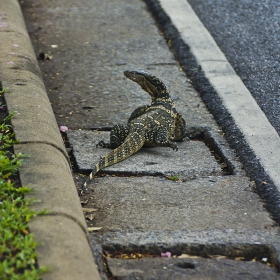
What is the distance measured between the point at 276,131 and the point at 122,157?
1.40 metres

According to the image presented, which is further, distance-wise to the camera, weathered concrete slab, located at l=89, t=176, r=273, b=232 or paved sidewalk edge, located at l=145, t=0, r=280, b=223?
paved sidewalk edge, located at l=145, t=0, r=280, b=223

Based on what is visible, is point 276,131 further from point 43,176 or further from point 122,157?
point 43,176

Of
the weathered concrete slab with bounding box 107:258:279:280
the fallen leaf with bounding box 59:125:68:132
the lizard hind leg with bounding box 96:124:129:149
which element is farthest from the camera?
the fallen leaf with bounding box 59:125:68:132

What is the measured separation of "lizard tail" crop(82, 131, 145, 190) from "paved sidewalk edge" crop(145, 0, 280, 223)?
2.59 ft

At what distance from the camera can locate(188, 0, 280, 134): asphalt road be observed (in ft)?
20.7

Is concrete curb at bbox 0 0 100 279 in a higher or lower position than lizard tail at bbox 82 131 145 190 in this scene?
higher

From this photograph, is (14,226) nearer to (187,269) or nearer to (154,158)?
(187,269)

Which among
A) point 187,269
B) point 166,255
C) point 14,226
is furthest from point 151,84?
point 14,226

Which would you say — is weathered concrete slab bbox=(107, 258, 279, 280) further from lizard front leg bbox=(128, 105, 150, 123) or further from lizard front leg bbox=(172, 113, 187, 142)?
lizard front leg bbox=(128, 105, 150, 123)

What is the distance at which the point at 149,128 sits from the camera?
5344mm

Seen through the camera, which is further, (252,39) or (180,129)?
(252,39)

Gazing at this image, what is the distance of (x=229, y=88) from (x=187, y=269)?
314 centimetres

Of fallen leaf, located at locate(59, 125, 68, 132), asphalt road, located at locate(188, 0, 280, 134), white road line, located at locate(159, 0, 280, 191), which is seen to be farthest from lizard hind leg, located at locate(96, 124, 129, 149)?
asphalt road, located at locate(188, 0, 280, 134)

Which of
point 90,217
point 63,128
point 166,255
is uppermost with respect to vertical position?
point 166,255
